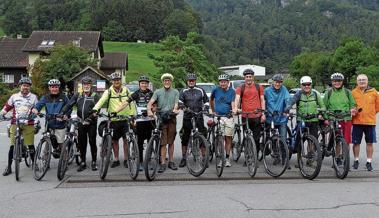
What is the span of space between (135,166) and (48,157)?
164 centimetres

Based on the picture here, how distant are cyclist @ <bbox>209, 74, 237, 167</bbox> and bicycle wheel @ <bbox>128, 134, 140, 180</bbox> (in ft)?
6.58

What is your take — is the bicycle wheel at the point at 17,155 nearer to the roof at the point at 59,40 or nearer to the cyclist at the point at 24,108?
the cyclist at the point at 24,108

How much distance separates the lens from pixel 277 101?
34.2 feet

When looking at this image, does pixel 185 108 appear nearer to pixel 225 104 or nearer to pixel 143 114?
pixel 143 114

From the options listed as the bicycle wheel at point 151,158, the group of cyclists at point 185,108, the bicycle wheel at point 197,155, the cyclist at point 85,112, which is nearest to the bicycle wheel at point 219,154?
the bicycle wheel at point 197,155

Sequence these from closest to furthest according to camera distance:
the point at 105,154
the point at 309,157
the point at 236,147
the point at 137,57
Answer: the point at 105,154 → the point at 309,157 → the point at 236,147 → the point at 137,57

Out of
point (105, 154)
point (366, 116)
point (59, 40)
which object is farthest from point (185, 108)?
point (59, 40)

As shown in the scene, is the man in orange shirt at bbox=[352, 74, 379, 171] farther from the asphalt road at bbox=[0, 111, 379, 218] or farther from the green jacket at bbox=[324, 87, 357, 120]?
the asphalt road at bbox=[0, 111, 379, 218]

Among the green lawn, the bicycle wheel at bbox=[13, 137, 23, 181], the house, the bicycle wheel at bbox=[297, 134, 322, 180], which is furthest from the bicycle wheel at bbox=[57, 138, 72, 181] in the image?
the house

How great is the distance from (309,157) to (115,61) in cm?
6999

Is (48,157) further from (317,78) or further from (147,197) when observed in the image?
(317,78)

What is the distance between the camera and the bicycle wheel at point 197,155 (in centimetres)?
927

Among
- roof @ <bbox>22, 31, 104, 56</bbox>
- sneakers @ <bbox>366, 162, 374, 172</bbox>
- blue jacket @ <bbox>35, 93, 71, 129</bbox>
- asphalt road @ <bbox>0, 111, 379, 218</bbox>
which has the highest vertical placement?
roof @ <bbox>22, 31, 104, 56</bbox>

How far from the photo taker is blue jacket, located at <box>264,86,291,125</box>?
1033 cm
